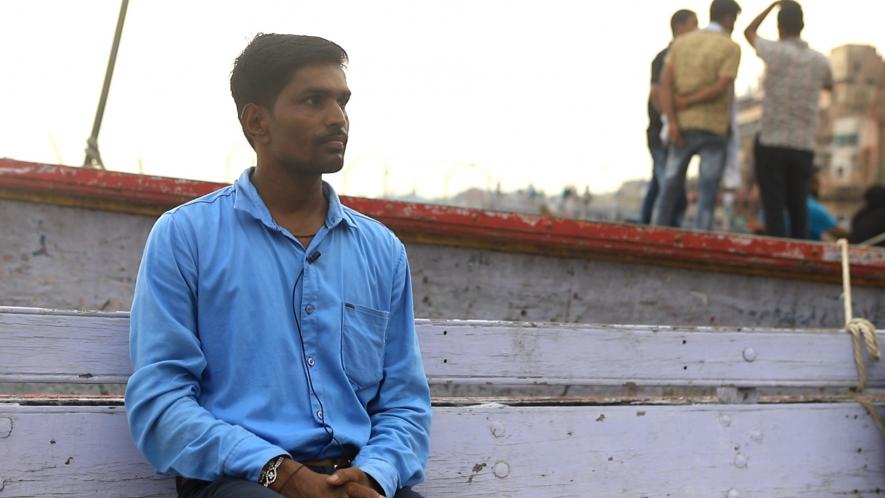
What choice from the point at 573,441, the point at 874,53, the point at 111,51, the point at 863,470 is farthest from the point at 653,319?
the point at 874,53

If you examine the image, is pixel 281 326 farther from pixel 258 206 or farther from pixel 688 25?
pixel 688 25

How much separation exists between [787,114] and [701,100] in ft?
1.71

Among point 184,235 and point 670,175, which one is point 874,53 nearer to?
point 670,175

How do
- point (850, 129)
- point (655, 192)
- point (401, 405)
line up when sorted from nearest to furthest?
point (401, 405) → point (655, 192) → point (850, 129)

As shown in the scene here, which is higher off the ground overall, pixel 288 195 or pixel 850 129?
pixel 850 129

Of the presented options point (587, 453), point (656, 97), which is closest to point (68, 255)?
point (587, 453)

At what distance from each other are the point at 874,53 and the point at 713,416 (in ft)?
250

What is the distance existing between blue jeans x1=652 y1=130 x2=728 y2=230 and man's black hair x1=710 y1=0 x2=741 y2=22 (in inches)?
29.2

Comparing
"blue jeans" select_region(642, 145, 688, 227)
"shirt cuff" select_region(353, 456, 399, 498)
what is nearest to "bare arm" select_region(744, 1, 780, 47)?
"blue jeans" select_region(642, 145, 688, 227)

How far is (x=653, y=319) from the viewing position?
484 centimetres

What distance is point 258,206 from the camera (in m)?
2.37

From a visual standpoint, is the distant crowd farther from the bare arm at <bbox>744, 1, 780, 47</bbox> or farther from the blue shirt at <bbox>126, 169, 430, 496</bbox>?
the blue shirt at <bbox>126, 169, 430, 496</bbox>

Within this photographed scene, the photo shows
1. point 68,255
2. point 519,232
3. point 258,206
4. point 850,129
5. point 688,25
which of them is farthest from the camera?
point 850,129

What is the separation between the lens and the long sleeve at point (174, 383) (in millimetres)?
2117
